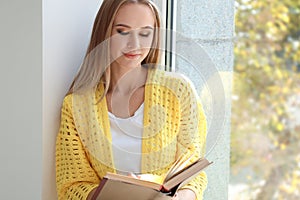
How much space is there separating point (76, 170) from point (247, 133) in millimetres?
555

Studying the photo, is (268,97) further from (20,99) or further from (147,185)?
(20,99)

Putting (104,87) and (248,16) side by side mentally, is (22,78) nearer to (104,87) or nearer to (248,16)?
(104,87)

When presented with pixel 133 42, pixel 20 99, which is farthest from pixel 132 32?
pixel 20 99

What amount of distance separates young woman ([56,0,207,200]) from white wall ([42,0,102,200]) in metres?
0.05

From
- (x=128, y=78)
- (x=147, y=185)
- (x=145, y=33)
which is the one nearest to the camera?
(x=147, y=185)

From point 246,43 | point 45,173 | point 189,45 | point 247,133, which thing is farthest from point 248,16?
point 45,173

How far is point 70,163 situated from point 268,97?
0.64m

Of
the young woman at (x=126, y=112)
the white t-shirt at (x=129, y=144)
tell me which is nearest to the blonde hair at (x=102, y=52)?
the young woman at (x=126, y=112)

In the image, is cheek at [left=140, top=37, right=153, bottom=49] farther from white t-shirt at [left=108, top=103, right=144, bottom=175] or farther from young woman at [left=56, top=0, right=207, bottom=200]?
white t-shirt at [left=108, top=103, right=144, bottom=175]

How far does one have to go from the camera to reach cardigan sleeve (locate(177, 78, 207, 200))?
5.83 feet

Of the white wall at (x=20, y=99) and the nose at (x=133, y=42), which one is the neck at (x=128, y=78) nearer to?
the nose at (x=133, y=42)

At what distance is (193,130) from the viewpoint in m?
1.78

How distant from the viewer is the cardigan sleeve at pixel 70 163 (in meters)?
1.81

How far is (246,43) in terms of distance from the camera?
1.93 m
